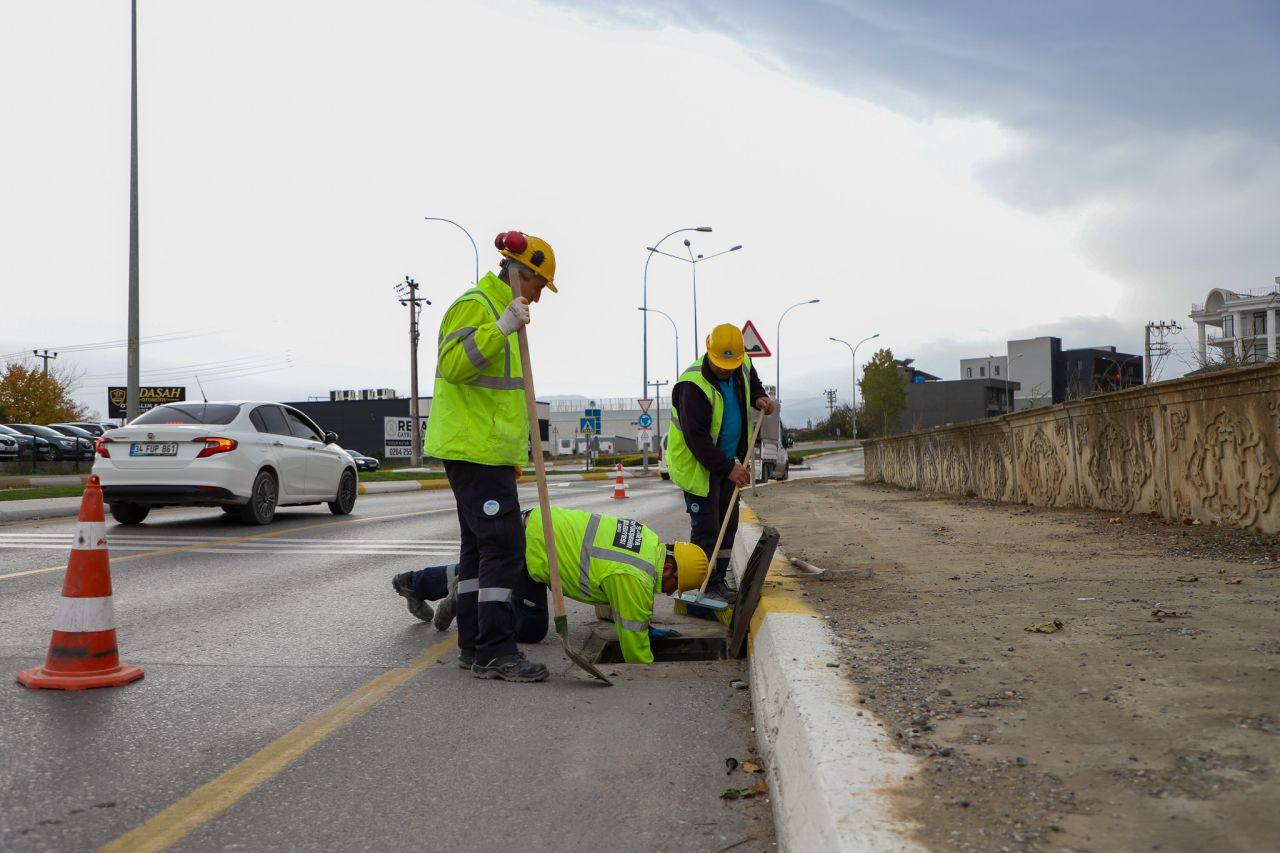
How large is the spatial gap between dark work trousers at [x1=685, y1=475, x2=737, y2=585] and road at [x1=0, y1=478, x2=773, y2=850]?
2.99 ft

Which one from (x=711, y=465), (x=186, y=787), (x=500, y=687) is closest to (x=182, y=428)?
(x=711, y=465)

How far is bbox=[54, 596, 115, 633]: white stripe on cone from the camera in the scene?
4746mm

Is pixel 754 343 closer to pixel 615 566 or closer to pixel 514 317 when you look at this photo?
pixel 615 566

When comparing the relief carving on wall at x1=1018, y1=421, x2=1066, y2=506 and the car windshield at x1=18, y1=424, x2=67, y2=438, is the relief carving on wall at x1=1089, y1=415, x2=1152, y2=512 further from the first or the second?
the car windshield at x1=18, y1=424, x2=67, y2=438

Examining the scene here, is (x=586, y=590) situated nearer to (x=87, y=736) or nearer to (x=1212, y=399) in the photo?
(x=87, y=736)

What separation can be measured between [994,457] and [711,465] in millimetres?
11254

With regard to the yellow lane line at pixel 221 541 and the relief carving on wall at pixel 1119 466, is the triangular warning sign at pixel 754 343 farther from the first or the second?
the yellow lane line at pixel 221 541

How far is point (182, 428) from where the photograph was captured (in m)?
12.4

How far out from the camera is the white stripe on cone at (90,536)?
4.92m

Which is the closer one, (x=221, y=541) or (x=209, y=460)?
(x=221, y=541)

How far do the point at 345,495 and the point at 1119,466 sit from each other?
10.3 meters

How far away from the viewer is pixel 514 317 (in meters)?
4.68

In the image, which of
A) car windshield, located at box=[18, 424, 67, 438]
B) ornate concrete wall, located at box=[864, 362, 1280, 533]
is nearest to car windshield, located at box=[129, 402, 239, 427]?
ornate concrete wall, located at box=[864, 362, 1280, 533]

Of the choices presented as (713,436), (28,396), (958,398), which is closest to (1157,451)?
(713,436)
